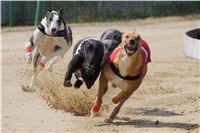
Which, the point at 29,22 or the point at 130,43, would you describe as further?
the point at 29,22

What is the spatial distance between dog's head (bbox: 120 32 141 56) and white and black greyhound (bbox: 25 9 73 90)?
2082 mm

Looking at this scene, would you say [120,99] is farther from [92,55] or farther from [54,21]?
[54,21]

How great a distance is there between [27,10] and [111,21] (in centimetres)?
329

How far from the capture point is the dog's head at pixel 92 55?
6.12m

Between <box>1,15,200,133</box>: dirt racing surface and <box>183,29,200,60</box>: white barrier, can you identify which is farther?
<box>183,29,200,60</box>: white barrier

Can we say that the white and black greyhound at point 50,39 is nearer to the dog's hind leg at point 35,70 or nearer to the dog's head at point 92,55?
the dog's hind leg at point 35,70

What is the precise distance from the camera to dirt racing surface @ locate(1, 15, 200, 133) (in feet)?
21.0

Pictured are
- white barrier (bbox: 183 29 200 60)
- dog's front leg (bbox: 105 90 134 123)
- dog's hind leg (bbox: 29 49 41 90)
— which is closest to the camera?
dog's front leg (bbox: 105 90 134 123)

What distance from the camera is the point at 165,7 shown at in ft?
78.9

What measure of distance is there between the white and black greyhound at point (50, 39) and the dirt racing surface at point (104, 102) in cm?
43

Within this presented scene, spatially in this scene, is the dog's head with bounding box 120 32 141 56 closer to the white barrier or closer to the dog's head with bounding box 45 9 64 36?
the dog's head with bounding box 45 9 64 36

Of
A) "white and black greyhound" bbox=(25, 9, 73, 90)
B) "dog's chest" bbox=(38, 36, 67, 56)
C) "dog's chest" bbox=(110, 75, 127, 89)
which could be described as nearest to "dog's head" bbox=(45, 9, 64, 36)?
"white and black greyhound" bbox=(25, 9, 73, 90)

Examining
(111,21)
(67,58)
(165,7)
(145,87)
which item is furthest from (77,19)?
(145,87)

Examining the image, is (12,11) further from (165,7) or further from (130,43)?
(130,43)
